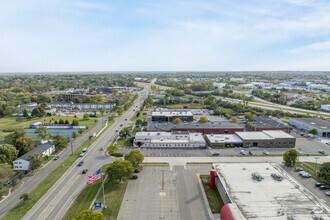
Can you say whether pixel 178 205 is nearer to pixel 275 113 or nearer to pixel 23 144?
pixel 23 144

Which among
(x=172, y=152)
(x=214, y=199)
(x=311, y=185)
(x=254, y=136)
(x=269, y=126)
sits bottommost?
(x=214, y=199)

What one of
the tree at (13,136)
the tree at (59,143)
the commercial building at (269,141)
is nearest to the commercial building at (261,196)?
the commercial building at (269,141)

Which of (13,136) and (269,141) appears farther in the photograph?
(269,141)

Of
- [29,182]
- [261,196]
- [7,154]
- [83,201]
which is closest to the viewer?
[261,196]

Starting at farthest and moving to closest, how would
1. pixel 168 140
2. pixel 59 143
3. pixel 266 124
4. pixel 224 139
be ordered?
pixel 266 124 → pixel 224 139 → pixel 168 140 → pixel 59 143

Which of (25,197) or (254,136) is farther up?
(254,136)

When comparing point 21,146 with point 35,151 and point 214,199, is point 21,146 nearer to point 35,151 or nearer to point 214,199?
point 35,151

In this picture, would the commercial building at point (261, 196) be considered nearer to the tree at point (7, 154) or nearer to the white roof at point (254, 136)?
the white roof at point (254, 136)

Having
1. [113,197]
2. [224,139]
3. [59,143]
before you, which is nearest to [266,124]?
[224,139]
